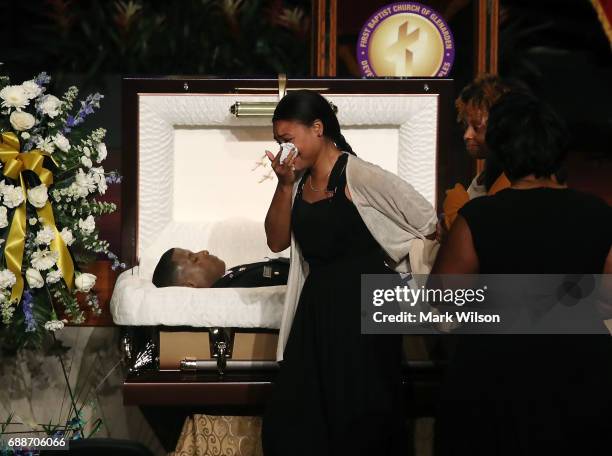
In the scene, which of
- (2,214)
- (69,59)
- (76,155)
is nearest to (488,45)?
(76,155)

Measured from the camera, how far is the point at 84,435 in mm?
3404

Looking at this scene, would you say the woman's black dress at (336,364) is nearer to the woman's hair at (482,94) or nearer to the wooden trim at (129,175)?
the woman's hair at (482,94)

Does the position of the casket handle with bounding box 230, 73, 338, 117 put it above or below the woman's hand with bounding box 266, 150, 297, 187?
above

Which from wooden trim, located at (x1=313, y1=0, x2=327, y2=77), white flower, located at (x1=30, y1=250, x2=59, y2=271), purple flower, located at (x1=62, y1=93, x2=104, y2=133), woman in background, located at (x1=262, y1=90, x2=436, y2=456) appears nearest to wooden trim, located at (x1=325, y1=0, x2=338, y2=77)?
wooden trim, located at (x1=313, y1=0, x2=327, y2=77)

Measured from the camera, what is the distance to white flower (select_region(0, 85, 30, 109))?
2984 millimetres

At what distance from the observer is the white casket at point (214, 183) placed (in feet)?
9.70

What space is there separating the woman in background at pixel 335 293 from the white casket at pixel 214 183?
36 centimetres

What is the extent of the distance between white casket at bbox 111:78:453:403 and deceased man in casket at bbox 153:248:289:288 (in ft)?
0.33

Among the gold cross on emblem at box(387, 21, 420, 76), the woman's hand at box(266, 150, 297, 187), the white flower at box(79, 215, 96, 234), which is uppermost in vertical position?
the gold cross on emblem at box(387, 21, 420, 76)

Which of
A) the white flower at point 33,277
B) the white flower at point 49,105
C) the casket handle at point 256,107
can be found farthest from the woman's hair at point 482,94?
the white flower at point 33,277

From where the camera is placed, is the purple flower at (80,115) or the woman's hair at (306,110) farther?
the purple flower at (80,115)

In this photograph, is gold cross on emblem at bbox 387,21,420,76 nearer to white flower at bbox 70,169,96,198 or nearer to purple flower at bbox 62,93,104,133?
purple flower at bbox 62,93,104,133

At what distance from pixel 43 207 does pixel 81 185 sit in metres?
0.14

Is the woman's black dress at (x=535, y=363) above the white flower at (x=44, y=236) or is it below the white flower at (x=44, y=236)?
below
